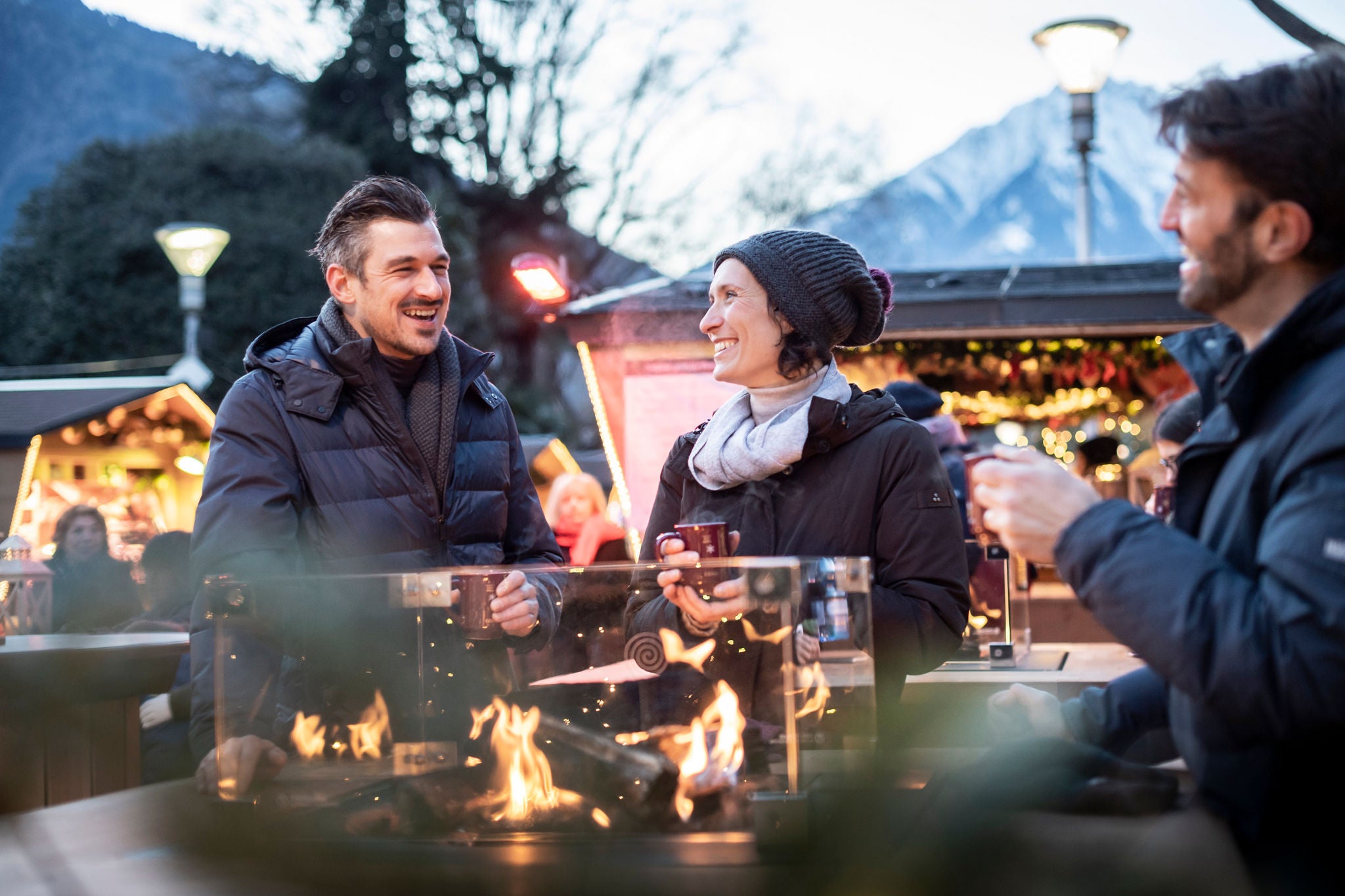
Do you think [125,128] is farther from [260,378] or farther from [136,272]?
[260,378]

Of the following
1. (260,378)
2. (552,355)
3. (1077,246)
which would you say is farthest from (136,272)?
(260,378)

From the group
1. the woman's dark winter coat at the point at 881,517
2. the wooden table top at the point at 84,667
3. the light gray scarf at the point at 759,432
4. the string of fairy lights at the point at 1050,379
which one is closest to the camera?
the woman's dark winter coat at the point at 881,517

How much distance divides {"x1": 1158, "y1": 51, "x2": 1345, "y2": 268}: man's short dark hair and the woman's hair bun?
48.7 inches

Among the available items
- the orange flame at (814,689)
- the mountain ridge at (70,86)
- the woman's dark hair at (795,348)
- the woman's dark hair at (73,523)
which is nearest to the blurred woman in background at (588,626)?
the orange flame at (814,689)

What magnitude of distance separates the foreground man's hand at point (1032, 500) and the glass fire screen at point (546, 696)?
0.29m

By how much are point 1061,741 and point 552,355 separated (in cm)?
2600

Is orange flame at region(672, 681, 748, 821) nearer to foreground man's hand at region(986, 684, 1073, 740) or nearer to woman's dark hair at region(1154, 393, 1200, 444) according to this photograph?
foreground man's hand at region(986, 684, 1073, 740)

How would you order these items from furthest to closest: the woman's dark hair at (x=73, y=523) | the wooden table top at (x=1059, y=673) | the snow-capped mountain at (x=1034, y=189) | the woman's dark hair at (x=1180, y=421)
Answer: the snow-capped mountain at (x=1034, y=189) < the woman's dark hair at (x=73, y=523) < the woman's dark hair at (x=1180, y=421) < the wooden table top at (x=1059, y=673)

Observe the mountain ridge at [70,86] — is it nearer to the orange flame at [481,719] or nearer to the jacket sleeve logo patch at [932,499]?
the jacket sleeve logo patch at [932,499]

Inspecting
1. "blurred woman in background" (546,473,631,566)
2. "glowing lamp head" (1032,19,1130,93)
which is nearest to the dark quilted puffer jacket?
"blurred woman in background" (546,473,631,566)

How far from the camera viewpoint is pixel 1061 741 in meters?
1.66

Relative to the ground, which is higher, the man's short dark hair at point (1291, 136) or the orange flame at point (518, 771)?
the man's short dark hair at point (1291, 136)

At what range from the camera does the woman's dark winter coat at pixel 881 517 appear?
2.39m

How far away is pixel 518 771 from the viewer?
1822 millimetres
